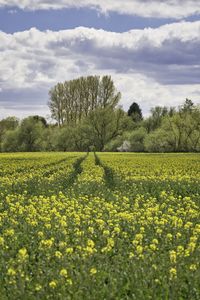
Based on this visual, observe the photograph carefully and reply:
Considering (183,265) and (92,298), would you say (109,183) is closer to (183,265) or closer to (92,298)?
(183,265)

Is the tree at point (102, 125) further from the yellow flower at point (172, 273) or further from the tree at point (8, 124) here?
the yellow flower at point (172, 273)

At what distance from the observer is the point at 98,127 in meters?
98.1

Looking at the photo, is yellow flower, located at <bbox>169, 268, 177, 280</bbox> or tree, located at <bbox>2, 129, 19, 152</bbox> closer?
yellow flower, located at <bbox>169, 268, 177, 280</bbox>

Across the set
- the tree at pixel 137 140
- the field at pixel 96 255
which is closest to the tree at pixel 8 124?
the tree at pixel 137 140

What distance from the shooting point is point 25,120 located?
101 m

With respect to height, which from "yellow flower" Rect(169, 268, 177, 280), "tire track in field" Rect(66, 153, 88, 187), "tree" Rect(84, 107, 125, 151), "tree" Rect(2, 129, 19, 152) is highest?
"tree" Rect(84, 107, 125, 151)

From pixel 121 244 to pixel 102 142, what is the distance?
3510 inches

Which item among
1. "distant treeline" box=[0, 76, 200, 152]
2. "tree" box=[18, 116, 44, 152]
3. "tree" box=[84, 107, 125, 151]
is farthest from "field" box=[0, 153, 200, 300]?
"tree" box=[18, 116, 44, 152]

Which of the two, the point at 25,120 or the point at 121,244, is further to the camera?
the point at 25,120

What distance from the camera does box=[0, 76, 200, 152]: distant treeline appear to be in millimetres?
86688

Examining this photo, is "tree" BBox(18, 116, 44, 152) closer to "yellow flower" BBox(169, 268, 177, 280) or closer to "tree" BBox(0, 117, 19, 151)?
"tree" BBox(0, 117, 19, 151)

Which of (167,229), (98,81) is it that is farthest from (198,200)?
(98,81)

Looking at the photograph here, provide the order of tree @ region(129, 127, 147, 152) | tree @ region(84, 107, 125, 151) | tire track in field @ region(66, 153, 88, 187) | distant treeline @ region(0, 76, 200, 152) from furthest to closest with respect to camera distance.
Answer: tree @ region(129, 127, 147, 152), tree @ region(84, 107, 125, 151), distant treeline @ region(0, 76, 200, 152), tire track in field @ region(66, 153, 88, 187)

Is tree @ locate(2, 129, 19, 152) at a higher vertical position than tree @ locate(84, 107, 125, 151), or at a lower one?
lower
